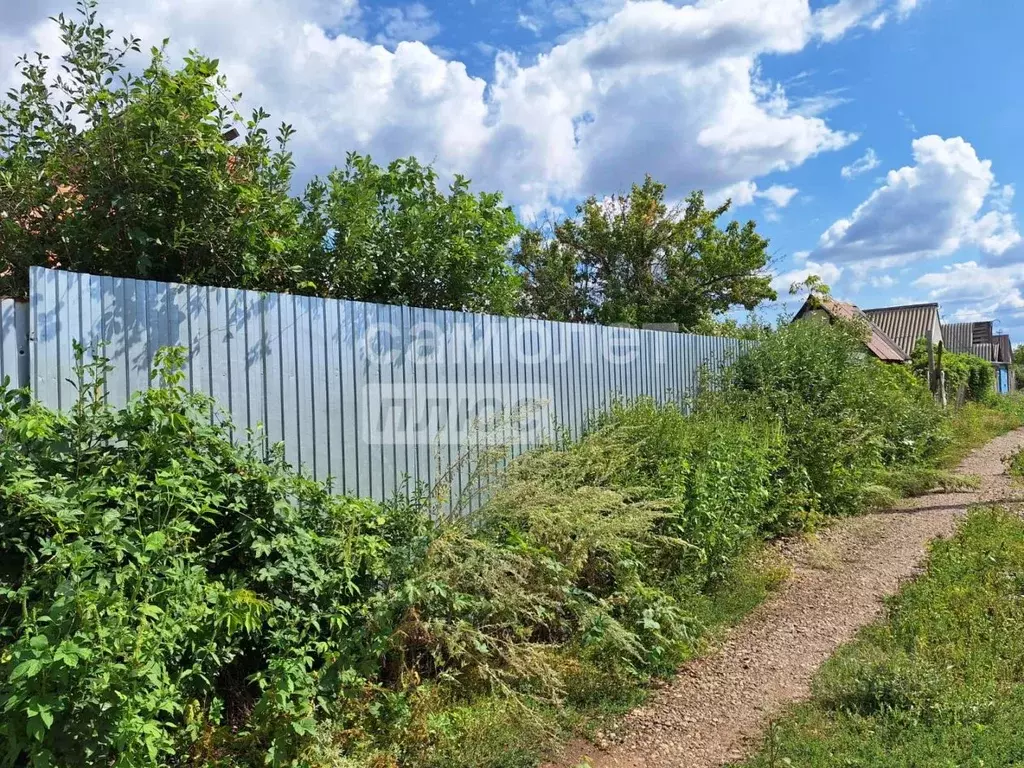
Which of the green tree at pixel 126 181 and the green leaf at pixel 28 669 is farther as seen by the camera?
the green tree at pixel 126 181

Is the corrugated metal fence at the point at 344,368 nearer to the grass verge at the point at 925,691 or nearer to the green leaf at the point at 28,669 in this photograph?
the green leaf at the point at 28,669

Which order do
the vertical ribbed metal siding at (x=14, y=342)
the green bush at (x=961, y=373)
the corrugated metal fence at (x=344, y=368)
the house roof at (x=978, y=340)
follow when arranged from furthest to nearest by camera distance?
the house roof at (x=978, y=340) < the green bush at (x=961, y=373) < the corrugated metal fence at (x=344, y=368) < the vertical ribbed metal siding at (x=14, y=342)

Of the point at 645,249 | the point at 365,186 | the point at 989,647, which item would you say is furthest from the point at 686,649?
the point at 645,249

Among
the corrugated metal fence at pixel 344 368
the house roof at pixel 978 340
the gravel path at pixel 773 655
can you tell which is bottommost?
the gravel path at pixel 773 655

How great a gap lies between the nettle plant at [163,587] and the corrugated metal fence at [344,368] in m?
0.24

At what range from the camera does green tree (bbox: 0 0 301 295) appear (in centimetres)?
371

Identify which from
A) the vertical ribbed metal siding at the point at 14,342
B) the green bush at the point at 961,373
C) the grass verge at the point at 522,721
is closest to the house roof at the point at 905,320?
the green bush at the point at 961,373

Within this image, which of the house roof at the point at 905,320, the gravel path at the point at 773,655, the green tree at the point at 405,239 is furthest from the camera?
the house roof at the point at 905,320

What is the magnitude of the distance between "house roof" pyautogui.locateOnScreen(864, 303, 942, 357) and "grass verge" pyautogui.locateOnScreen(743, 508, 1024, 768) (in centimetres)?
3244

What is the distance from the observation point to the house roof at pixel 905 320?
113 ft

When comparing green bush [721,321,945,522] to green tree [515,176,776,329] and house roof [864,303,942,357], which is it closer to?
green tree [515,176,776,329]

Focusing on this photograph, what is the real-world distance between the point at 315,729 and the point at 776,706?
2.44m

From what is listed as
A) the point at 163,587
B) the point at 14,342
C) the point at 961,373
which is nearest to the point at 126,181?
the point at 14,342

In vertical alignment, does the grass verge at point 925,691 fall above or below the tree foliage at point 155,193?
below
